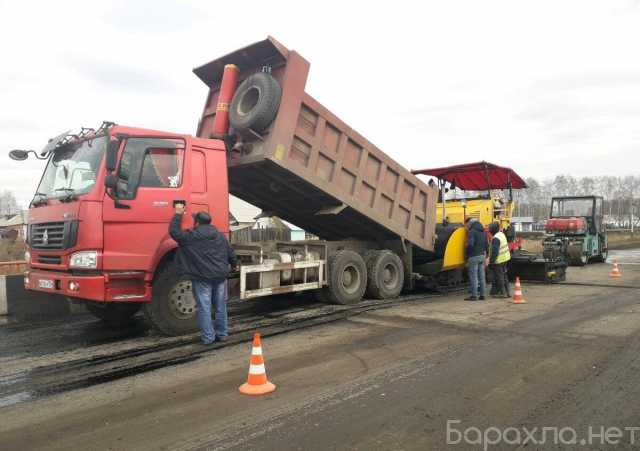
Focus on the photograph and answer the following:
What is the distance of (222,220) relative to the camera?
253 inches

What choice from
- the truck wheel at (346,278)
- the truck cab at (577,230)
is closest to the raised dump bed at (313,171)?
the truck wheel at (346,278)

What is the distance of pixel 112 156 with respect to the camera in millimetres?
5352

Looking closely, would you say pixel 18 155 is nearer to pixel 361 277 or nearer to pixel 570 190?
pixel 361 277

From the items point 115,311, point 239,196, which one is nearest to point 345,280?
point 239,196

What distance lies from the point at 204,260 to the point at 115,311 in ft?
7.64

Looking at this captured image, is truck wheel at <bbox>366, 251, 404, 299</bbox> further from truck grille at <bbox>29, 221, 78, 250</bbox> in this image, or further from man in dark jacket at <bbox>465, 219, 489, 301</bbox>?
truck grille at <bbox>29, 221, 78, 250</bbox>

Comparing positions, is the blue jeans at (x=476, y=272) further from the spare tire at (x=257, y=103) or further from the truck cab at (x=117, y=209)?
the truck cab at (x=117, y=209)

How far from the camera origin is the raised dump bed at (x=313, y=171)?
22.6 ft

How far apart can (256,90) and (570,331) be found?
213 inches

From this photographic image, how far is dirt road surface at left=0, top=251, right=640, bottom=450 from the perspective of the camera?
10.3ft

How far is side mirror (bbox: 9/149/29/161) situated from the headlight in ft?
6.89

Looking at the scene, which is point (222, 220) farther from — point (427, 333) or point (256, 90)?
point (427, 333)

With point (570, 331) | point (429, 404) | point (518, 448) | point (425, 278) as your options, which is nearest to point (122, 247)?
point (429, 404)

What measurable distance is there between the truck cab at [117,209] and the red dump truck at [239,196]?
0.02 meters
